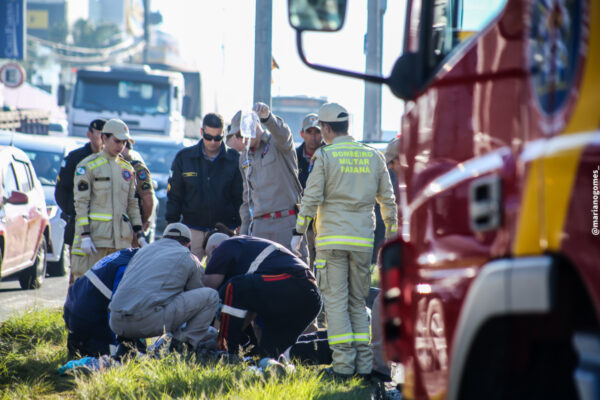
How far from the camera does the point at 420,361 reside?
8.82ft

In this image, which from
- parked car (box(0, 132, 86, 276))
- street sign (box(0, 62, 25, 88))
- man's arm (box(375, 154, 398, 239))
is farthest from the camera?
street sign (box(0, 62, 25, 88))

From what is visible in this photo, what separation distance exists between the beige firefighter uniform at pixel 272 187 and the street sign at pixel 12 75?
1758cm

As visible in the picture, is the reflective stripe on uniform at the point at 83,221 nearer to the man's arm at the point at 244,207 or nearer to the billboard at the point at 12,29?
the man's arm at the point at 244,207

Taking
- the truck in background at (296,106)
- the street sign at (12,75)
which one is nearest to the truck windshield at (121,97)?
the street sign at (12,75)

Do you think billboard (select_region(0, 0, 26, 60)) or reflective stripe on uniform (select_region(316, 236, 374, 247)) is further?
billboard (select_region(0, 0, 26, 60))

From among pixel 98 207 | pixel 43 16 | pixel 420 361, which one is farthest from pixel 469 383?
pixel 43 16

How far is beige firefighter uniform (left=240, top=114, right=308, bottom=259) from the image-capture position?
775 cm

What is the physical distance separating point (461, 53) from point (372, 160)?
13.0 feet

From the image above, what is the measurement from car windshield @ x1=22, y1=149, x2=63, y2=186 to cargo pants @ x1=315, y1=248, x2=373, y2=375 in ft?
26.5

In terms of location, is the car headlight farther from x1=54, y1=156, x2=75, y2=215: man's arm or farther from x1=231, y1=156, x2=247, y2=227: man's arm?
x1=231, y1=156, x2=247, y2=227: man's arm

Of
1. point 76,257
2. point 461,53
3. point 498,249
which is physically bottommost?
point 76,257

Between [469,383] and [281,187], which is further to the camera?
[281,187]

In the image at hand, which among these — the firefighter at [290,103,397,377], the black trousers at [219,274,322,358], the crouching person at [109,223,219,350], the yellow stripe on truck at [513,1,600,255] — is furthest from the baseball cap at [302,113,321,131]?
the yellow stripe on truck at [513,1,600,255]

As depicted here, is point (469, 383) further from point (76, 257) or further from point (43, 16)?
point (43, 16)
